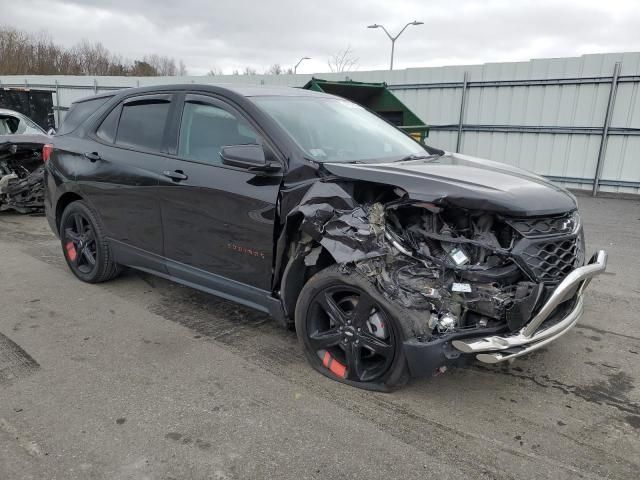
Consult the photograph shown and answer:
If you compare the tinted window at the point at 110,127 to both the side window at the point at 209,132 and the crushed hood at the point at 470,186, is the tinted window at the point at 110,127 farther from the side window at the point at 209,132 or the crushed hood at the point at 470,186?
the crushed hood at the point at 470,186

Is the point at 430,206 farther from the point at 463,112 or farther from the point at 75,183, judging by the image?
the point at 463,112


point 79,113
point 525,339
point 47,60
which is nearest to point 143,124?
point 79,113

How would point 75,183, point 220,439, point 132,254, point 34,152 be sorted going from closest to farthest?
point 220,439, point 132,254, point 75,183, point 34,152

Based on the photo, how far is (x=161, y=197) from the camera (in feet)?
12.7

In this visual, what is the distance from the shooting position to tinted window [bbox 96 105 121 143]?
4.47 m

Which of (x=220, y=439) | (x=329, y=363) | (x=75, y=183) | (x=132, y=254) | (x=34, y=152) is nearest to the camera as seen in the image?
(x=220, y=439)

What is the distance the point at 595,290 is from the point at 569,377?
197 centimetres

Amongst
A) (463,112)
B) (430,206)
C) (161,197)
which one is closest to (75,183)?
(161,197)

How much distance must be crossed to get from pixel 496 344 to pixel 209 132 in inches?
95.6

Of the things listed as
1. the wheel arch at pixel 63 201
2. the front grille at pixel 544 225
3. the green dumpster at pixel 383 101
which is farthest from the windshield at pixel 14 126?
the front grille at pixel 544 225

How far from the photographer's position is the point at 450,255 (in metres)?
2.70

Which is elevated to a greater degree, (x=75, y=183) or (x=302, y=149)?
(x=302, y=149)

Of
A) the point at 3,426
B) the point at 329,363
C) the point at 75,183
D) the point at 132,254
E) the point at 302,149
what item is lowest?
the point at 3,426

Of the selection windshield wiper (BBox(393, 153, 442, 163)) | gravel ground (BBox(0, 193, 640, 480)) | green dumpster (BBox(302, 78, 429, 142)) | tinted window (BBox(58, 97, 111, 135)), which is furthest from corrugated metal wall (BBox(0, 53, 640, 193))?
tinted window (BBox(58, 97, 111, 135))
